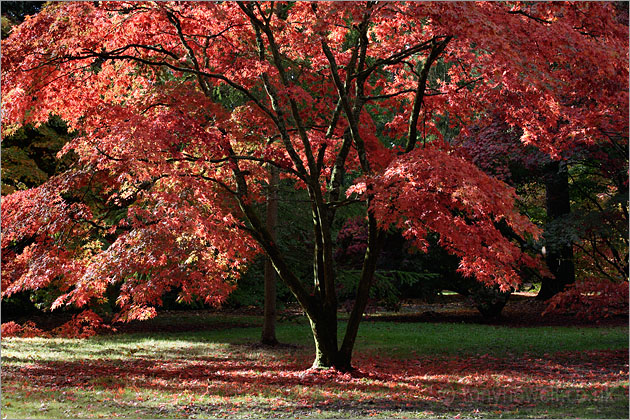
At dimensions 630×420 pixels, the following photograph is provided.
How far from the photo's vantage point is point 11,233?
850 centimetres

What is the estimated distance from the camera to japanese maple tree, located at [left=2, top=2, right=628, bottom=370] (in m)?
7.50

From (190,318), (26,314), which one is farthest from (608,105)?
(26,314)

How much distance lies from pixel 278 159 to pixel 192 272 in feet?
7.38

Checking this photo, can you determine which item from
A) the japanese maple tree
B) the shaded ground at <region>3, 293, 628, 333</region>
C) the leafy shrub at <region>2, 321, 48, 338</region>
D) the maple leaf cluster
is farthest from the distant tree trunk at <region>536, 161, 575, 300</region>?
the leafy shrub at <region>2, 321, 48, 338</region>

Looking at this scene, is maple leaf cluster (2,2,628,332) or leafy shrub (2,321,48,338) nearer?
maple leaf cluster (2,2,628,332)

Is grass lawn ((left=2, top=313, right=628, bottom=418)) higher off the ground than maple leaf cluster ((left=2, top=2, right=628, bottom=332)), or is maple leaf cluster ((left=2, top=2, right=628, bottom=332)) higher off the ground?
maple leaf cluster ((left=2, top=2, right=628, bottom=332))

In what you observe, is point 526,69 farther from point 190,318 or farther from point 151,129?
point 190,318

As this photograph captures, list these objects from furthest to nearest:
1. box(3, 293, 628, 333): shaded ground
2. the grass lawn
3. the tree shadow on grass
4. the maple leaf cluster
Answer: box(3, 293, 628, 333): shaded ground → the maple leaf cluster → the tree shadow on grass → the grass lawn

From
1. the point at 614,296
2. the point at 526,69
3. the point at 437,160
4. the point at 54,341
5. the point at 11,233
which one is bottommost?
the point at 54,341

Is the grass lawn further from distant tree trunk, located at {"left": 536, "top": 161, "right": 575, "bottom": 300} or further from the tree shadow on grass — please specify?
distant tree trunk, located at {"left": 536, "top": 161, "right": 575, "bottom": 300}

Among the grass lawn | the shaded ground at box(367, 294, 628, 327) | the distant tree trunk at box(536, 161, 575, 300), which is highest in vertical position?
the distant tree trunk at box(536, 161, 575, 300)

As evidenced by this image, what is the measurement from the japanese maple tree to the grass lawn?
1.19 m

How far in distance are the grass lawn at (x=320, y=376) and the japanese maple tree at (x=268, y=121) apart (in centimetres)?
119

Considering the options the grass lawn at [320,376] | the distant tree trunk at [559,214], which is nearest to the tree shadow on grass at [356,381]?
the grass lawn at [320,376]
